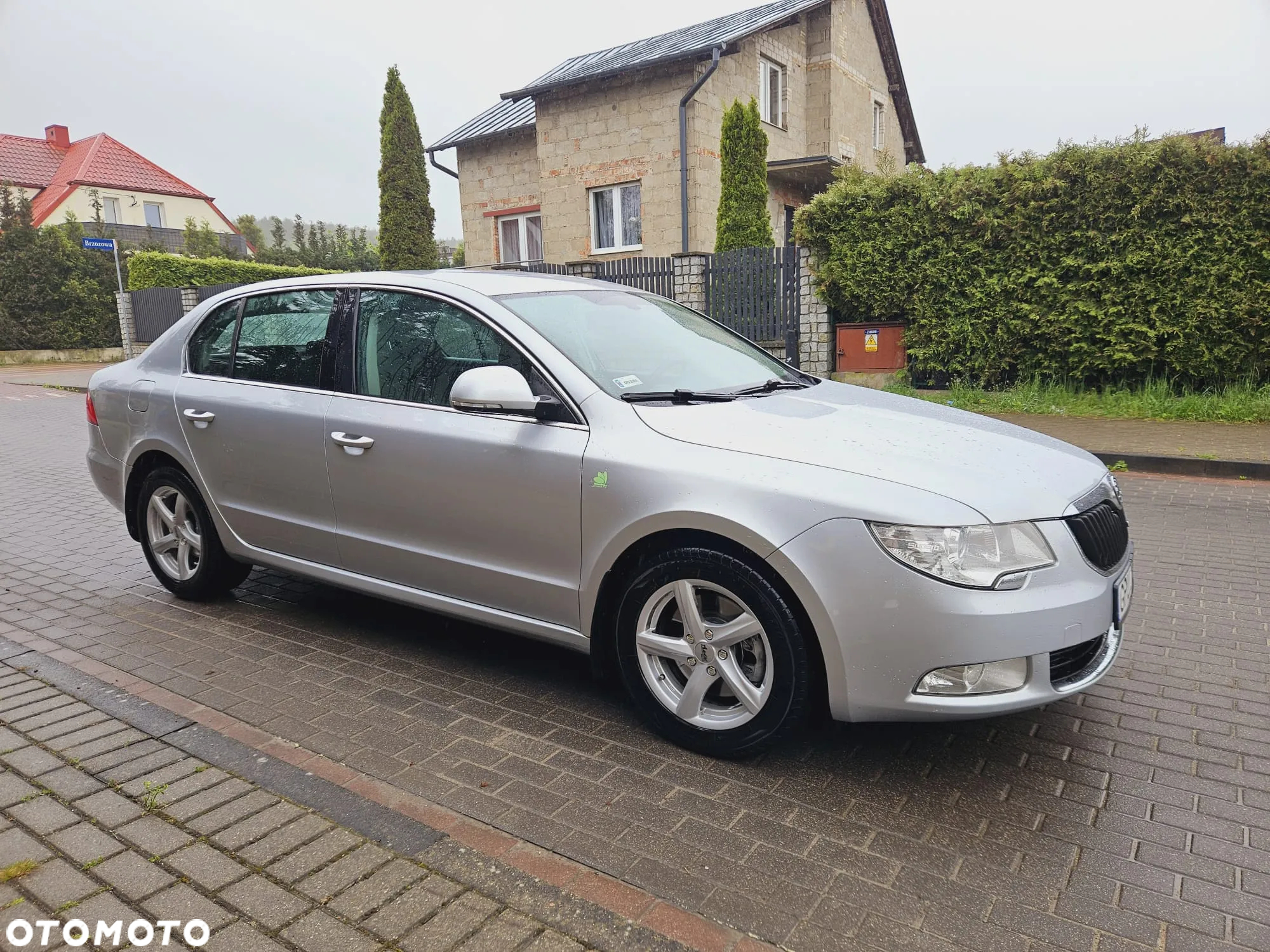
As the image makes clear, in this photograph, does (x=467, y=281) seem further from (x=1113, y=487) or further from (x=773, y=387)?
(x=1113, y=487)

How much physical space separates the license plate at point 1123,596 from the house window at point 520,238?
2220 cm

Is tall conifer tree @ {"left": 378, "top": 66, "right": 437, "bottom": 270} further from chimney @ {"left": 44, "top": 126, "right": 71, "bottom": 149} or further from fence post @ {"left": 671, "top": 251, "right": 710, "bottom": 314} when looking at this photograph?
chimney @ {"left": 44, "top": 126, "right": 71, "bottom": 149}

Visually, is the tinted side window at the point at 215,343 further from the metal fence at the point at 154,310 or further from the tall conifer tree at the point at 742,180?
the metal fence at the point at 154,310

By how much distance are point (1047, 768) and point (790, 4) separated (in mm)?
22969

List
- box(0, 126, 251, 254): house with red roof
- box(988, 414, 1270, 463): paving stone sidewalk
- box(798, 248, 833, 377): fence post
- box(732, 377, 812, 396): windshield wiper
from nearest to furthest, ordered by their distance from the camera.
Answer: box(732, 377, 812, 396): windshield wiper
box(988, 414, 1270, 463): paving stone sidewalk
box(798, 248, 833, 377): fence post
box(0, 126, 251, 254): house with red roof

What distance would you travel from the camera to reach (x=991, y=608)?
8.79 feet

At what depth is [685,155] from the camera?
20.4 metres

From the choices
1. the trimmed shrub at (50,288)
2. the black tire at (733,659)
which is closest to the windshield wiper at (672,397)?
the black tire at (733,659)

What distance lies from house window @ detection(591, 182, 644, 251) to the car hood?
1897 centimetres

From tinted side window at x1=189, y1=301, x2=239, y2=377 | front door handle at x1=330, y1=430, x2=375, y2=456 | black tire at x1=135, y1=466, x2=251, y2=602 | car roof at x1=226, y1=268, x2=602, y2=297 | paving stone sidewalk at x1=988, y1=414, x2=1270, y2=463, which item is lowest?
paving stone sidewalk at x1=988, y1=414, x2=1270, y2=463

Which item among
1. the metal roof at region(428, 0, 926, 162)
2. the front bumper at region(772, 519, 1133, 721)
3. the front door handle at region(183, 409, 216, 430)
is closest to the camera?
the front bumper at region(772, 519, 1133, 721)

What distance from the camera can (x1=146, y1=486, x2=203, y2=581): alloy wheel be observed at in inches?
191

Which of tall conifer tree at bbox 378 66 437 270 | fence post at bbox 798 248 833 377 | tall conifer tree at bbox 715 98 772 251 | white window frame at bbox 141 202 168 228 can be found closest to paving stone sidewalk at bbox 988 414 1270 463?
fence post at bbox 798 248 833 377

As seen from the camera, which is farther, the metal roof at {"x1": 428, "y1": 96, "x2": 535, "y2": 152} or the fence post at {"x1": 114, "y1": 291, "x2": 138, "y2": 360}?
the fence post at {"x1": 114, "y1": 291, "x2": 138, "y2": 360}
